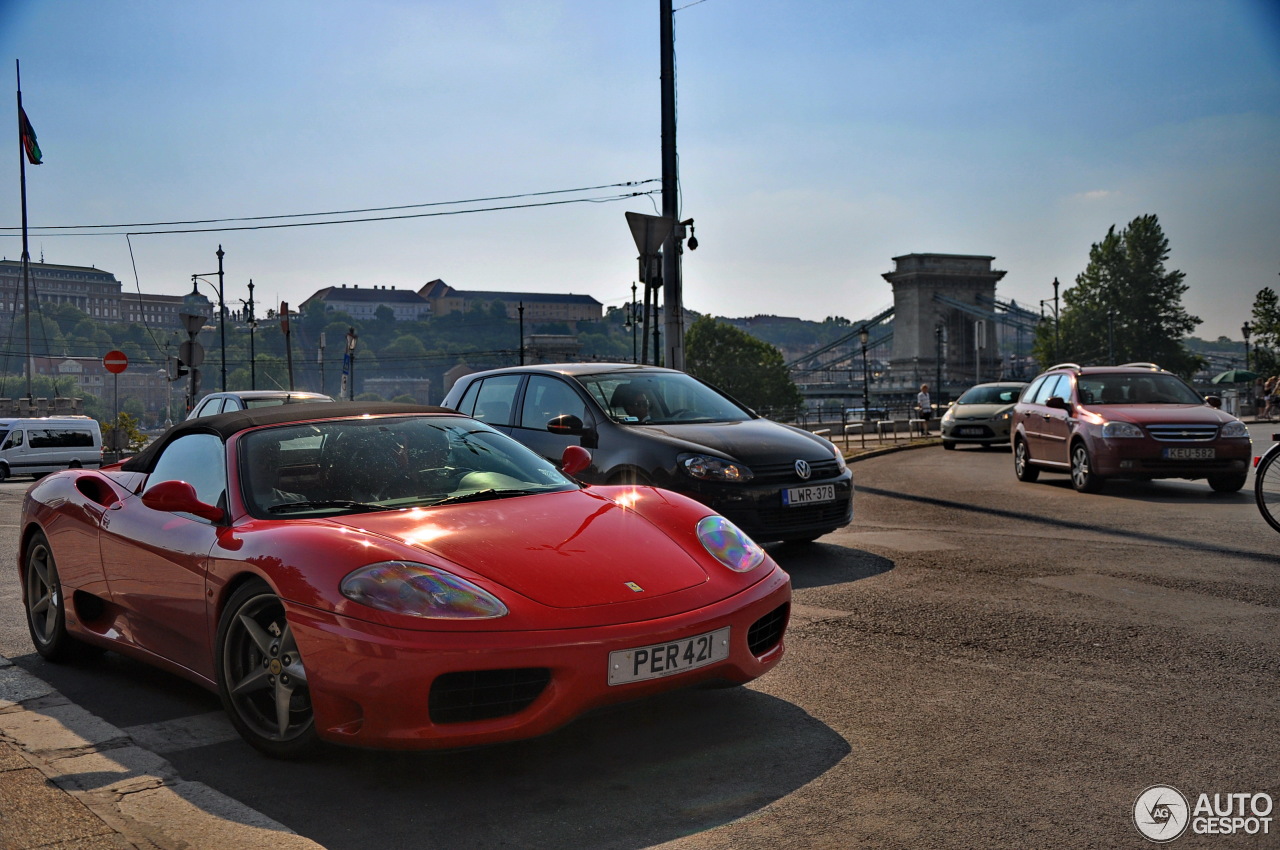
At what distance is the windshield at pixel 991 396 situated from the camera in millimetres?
22953

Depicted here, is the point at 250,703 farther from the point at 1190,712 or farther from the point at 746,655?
the point at 1190,712

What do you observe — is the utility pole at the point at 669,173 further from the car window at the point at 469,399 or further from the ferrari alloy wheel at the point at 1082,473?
the car window at the point at 469,399

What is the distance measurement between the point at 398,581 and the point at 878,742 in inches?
63.6

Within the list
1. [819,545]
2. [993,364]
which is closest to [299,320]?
[993,364]

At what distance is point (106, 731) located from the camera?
3994 mm

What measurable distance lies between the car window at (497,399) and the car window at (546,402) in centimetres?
17

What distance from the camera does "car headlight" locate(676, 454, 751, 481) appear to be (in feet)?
23.9

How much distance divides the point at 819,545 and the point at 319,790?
18.2 feet

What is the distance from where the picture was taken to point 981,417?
22.2 metres

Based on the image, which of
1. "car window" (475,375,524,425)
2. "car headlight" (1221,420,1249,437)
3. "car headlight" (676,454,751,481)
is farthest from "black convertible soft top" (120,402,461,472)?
"car headlight" (1221,420,1249,437)

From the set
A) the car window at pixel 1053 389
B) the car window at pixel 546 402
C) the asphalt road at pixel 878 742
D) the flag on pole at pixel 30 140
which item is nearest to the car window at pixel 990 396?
the car window at pixel 1053 389

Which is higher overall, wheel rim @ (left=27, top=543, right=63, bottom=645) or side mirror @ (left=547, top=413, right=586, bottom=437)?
side mirror @ (left=547, top=413, right=586, bottom=437)

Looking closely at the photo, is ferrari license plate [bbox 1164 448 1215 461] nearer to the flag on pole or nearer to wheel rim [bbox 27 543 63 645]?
wheel rim [bbox 27 543 63 645]

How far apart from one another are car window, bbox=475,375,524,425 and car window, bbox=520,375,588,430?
17 centimetres
